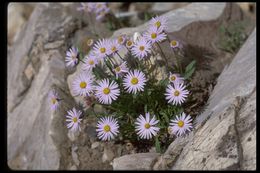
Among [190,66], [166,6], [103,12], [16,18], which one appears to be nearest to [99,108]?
[190,66]

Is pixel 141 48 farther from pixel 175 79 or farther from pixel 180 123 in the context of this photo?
pixel 180 123

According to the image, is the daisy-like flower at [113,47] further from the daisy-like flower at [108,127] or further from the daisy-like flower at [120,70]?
the daisy-like flower at [108,127]

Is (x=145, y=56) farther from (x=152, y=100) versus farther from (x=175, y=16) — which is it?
(x=175, y=16)

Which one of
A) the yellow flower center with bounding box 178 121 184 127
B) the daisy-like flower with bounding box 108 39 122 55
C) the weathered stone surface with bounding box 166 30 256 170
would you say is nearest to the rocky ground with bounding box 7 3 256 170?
the weathered stone surface with bounding box 166 30 256 170

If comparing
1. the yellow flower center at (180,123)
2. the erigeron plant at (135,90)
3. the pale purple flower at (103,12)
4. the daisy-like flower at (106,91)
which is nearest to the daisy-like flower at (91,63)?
the erigeron plant at (135,90)

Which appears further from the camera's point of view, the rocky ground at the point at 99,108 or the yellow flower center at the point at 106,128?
the yellow flower center at the point at 106,128

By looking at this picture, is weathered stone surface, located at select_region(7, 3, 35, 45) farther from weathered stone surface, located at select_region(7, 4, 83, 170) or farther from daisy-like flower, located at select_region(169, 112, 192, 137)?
daisy-like flower, located at select_region(169, 112, 192, 137)

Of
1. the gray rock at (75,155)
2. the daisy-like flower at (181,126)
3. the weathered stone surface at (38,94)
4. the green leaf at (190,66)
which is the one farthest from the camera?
the weathered stone surface at (38,94)
